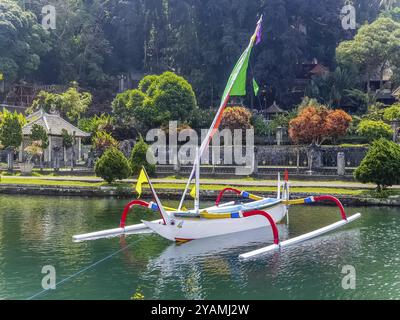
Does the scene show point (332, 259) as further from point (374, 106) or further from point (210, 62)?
point (210, 62)

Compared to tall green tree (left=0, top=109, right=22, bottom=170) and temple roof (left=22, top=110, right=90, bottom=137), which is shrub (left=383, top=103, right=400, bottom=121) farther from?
tall green tree (left=0, top=109, right=22, bottom=170)

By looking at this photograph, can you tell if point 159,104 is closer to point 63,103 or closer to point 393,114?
point 63,103

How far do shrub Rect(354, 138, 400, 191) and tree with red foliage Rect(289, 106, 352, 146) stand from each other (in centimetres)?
1500

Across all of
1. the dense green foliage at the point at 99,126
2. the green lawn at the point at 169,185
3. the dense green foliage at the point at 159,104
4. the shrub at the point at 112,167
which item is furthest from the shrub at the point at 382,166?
the dense green foliage at the point at 99,126

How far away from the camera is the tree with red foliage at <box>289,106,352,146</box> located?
5284 centimetres

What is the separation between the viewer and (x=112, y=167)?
4325 cm

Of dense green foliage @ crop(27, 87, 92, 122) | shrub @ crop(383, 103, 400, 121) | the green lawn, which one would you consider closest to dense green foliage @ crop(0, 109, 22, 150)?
the green lawn

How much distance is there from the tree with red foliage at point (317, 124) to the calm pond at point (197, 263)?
23005 mm

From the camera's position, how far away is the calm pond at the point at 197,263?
682 inches

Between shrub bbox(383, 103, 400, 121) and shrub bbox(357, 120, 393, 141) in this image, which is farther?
shrub bbox(383, 103, 400, 121)

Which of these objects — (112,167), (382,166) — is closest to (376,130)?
(382,166)

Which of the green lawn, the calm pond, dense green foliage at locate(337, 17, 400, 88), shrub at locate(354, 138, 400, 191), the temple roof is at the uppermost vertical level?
dense green foliage at locate(337, 17, 400, 88)

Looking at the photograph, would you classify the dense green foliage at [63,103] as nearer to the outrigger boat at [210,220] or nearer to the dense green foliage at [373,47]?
the dense green foliage at [373,47]

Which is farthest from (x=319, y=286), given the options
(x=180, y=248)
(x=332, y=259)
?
(x=180, y=248)
